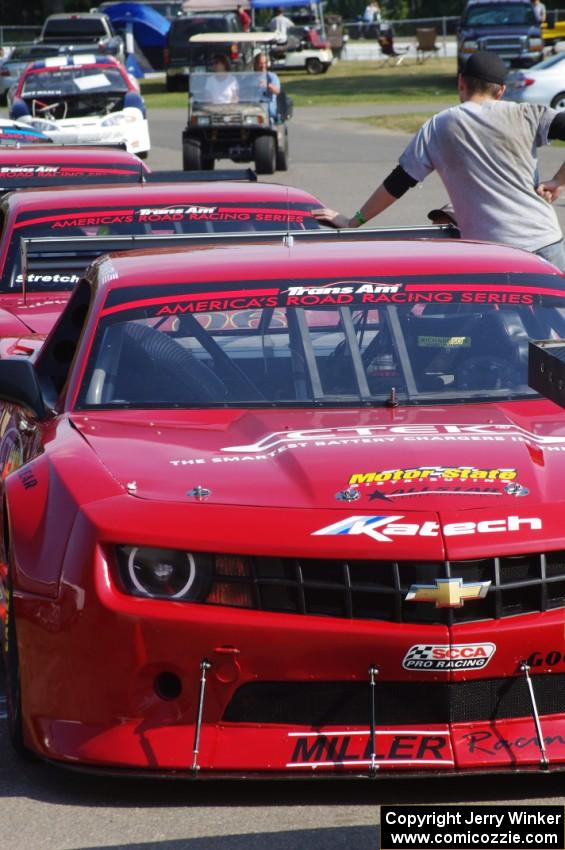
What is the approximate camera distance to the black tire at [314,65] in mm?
56750

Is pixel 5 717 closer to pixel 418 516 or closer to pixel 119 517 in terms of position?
pixel 119 517

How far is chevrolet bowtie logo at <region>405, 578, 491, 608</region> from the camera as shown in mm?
4172

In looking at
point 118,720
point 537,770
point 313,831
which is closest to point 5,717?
point 118,720

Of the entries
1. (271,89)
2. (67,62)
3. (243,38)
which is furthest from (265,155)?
(243,38)

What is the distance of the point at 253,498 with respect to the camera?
14.4 ft

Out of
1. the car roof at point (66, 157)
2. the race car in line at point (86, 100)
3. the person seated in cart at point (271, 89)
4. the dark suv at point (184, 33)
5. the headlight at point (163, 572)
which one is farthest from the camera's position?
the dark suv at point (184, 33)

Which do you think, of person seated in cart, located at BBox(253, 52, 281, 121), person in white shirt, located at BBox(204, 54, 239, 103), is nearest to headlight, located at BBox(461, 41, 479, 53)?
person seated in cart, located at BBox(253, 52, 281, 121)

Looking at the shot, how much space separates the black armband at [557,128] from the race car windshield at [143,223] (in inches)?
63.9

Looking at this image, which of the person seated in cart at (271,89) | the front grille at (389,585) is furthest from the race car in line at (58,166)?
the person seated in cart at (271,89)

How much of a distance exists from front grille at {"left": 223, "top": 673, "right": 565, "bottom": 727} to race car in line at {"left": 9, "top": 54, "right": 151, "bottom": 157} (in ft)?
75.0

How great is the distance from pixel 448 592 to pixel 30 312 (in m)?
4.64

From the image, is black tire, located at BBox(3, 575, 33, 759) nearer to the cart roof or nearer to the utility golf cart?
the utility golf cart

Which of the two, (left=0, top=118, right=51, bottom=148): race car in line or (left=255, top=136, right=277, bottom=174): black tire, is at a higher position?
(left=0, top=118, right=51, bottom=148): race car in line

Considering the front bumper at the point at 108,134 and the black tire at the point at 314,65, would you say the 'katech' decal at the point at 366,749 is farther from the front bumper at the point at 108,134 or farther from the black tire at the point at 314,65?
the black tire at the point at 314,65
